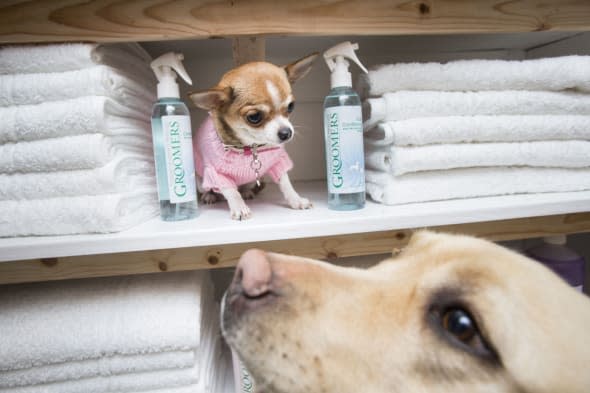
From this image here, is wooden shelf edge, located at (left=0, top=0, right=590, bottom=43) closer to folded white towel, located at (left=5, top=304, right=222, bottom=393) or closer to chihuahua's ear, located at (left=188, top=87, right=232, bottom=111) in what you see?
chihuahua's ear, located at (left=188, top=87, right=232, bottom=111)

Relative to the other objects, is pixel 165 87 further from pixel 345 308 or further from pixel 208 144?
pixel 345 308

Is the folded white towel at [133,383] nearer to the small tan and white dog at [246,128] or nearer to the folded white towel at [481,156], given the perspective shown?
the small tan and white dog at [246,128]

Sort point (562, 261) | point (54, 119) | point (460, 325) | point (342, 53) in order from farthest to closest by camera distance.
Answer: point (562, 261) → point (342, 53) → point (54, 119) → point (460, 325)

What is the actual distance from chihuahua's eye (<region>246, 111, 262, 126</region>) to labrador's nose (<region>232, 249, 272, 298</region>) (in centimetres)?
33

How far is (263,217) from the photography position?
649 millimetres

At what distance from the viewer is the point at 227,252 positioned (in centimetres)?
59

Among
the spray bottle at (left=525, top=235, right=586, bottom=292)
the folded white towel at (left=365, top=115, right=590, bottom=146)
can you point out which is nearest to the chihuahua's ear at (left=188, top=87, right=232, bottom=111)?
the folded white towel at (left=365, top=115, right=590, bottom=146)

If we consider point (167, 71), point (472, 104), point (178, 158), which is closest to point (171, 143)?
point (178, 158)

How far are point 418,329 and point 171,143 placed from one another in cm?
50

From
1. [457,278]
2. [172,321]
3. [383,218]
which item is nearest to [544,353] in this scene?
[457,278]

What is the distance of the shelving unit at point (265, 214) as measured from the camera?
0.54 m

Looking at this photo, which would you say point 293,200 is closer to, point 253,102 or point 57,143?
point 253,102

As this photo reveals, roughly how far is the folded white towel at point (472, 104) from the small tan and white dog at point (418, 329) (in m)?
0.35

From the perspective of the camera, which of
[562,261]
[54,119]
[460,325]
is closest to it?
[460,325]
